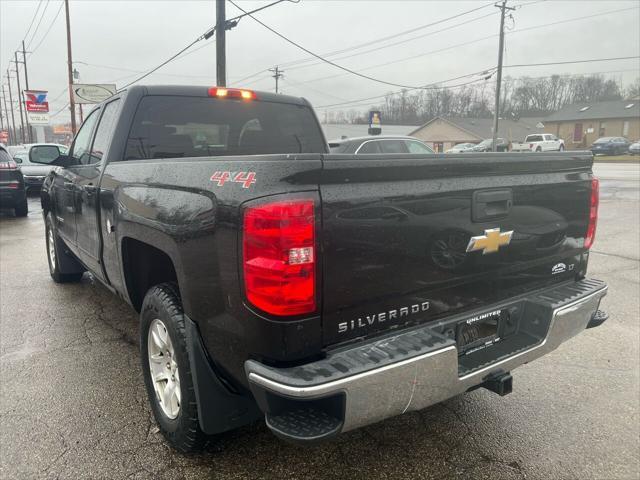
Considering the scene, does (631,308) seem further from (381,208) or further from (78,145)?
(78,145)

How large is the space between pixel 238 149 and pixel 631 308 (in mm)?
4097

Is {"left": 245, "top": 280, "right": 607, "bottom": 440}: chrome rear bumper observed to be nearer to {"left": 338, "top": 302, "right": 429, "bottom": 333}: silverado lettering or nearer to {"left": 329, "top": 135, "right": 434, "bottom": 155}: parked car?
{"left": 338, "top": 302, "right": 429, "bottom": 333}: silverado lettering

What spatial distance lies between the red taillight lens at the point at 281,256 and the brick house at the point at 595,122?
214ft

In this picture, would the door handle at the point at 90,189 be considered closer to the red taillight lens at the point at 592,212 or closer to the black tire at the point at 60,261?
the black tire at the point at 60,261

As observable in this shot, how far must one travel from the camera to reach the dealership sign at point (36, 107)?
127ft

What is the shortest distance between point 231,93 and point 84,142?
1590 millimetres

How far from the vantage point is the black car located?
35.8 feet

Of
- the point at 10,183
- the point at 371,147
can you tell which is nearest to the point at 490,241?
the point at 371,147

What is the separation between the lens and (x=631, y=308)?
4805mm

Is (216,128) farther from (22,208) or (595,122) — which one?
(595,122)

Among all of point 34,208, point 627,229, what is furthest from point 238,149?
point 34,208

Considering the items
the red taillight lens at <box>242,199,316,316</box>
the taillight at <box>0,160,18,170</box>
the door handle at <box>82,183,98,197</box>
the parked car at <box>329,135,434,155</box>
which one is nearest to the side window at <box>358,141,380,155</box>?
the parked car at <box>329,135,434,155</box>

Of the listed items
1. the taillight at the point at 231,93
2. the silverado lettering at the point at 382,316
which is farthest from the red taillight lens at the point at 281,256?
the taillight at the point at 231,93

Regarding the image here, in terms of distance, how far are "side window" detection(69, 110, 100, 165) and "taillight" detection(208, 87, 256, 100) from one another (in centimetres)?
112
